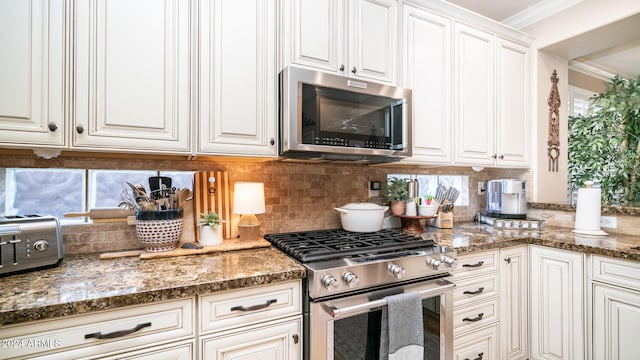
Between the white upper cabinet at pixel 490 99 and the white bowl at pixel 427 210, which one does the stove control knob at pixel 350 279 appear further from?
the white upper cabinet at pixel 490 99

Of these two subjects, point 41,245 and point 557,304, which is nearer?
point 41,245

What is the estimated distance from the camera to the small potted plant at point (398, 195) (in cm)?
209

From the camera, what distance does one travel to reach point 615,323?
61.0 inches

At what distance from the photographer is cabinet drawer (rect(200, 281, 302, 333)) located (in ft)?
3.52

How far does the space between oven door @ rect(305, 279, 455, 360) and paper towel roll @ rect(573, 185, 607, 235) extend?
49.3 inches

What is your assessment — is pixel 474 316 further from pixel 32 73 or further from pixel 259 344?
pixel 32 73

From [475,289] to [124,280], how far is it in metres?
1.76

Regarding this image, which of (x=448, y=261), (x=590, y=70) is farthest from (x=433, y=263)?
(x=590, y=70)

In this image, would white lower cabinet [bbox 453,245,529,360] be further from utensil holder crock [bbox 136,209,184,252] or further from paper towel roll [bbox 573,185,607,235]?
utensil holder crock [bbox 136,209,184,252]

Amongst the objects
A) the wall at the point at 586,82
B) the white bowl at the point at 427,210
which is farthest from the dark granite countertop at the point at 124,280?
the wall at the point at 586,82

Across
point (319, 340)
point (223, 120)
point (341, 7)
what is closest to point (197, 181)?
point (223, 120)

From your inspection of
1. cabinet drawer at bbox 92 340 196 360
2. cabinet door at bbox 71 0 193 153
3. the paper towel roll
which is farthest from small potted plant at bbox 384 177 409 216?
cabinet drawer at bbox 92 340 196 360

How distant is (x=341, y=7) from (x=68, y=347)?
1.91 meters

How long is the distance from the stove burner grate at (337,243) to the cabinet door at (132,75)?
2.31 ft
